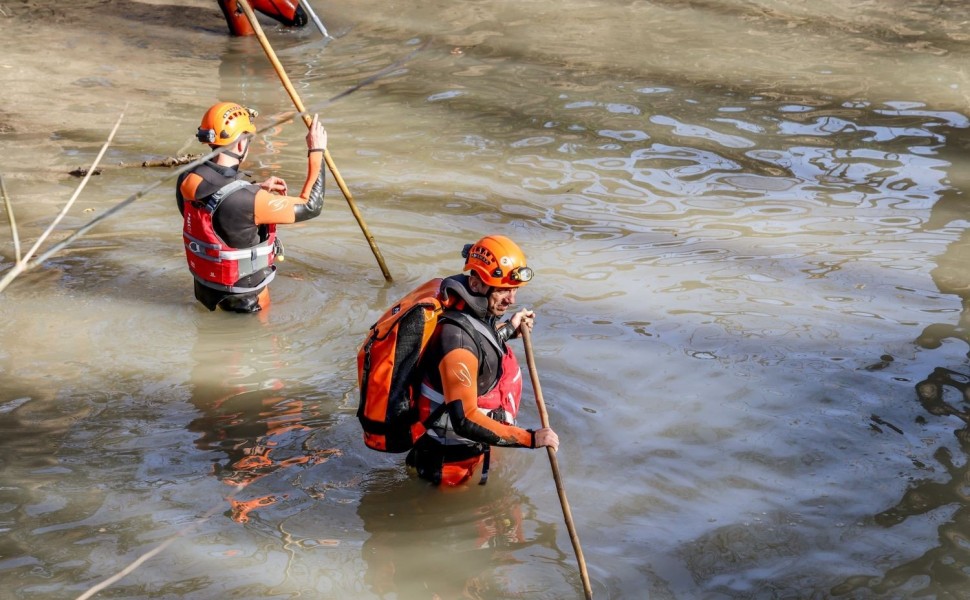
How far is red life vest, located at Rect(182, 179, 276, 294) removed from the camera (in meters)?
7.93

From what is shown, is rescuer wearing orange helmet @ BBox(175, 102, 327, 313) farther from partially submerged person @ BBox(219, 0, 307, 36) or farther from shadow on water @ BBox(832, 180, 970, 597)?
partially submerged person @ BBox(219, 0, 307, 36)

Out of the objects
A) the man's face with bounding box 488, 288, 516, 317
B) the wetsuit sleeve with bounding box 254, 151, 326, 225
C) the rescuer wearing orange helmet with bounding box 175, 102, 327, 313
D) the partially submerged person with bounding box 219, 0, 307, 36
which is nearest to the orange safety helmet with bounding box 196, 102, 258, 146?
the rescuer wearing orange helmet with bounding box 175, 102, 327, 313

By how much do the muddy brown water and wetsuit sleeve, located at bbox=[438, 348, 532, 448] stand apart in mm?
946

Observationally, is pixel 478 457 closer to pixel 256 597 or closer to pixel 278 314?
pixel 256 597

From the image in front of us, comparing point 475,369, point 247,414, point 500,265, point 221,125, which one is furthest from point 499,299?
point 221,125

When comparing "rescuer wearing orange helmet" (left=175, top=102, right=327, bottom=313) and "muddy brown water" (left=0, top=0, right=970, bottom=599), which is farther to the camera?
"rescuer wearing orange helmet" (left=175, top=102, right=327, bottom=313)

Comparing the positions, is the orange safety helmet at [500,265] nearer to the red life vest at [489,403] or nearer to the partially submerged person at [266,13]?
the red life vest at [489,403]

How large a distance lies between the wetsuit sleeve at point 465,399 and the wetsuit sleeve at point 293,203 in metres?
2.82

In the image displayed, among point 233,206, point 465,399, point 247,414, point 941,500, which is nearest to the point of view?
point 465,399

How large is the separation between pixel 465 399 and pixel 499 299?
583mm

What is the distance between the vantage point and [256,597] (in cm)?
571

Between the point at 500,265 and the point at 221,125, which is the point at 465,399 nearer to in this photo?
the point at 500,265

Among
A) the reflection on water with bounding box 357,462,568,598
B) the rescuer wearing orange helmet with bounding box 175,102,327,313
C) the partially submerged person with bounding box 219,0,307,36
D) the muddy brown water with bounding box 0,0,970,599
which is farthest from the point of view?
the partially submerged person with bounding box 219,0,307,36

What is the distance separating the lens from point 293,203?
26.2 ft
